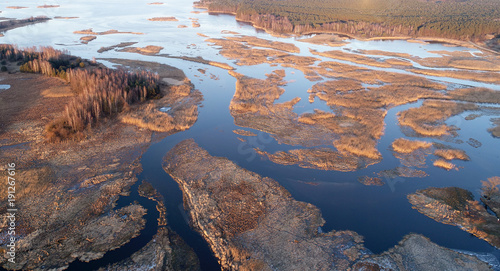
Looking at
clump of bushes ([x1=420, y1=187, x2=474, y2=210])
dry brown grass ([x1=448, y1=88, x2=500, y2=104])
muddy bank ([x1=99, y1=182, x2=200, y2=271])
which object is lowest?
muddy bank ([x1=99, y1=182, x2=200, y2=271])

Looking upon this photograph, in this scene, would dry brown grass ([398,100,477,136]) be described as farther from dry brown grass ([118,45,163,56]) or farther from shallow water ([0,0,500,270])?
dry brown grass ([118,45,163,56])

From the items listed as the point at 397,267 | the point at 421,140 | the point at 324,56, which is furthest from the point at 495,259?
the point at 324,56

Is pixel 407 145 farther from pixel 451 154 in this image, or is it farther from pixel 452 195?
pixel 452 195

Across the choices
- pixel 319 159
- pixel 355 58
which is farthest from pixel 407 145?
pixel 355 58

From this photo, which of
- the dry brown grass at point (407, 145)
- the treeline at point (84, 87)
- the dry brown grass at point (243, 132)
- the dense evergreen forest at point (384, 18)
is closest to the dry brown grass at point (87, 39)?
the treeline at point (84, 87)

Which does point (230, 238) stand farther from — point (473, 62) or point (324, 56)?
point (473, 62)

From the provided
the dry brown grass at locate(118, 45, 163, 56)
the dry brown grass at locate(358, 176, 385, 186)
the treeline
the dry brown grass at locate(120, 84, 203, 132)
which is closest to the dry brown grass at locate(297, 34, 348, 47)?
the dry brown grass at locate(118, 45, 163, 56)
